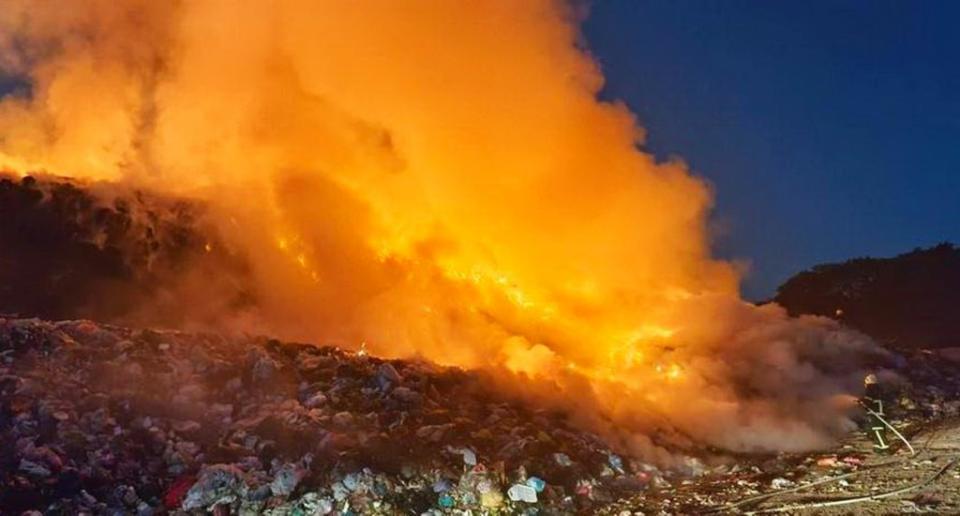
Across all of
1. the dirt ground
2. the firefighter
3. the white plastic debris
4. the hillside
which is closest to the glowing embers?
the white plastic debris

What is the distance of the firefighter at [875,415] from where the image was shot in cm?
1045

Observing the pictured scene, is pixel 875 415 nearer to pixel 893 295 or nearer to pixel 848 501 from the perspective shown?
pixel 848 501

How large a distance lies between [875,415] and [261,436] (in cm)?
898

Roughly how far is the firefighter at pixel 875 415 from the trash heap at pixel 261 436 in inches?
123

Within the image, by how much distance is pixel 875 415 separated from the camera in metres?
11.0

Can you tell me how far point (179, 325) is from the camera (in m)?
14.2

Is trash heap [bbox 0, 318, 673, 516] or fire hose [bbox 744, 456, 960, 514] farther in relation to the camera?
fire hose [bbox 744, 456, 960, 514]

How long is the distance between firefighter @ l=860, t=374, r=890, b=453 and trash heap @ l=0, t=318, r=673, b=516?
3.13 m

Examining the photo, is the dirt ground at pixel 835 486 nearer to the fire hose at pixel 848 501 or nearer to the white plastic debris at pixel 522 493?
the fire hose at pixel 848 501

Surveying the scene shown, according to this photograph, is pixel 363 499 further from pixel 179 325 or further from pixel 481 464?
pixel 179 325

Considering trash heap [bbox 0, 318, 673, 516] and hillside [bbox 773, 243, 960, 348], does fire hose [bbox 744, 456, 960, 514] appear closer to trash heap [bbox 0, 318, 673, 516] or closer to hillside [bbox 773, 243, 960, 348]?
trash heap [bbox 0, 318, 673, 516]

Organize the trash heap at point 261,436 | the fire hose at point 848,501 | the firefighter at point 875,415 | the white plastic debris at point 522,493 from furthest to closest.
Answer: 1. the firefighter at point 875,415
2. the white plastic debris at point 522,493
3. the fire hose at point 848,501
4. the trash heap at point 261,436

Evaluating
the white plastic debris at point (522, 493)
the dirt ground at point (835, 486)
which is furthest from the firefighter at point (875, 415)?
the white plastic debris at point (522, 493)

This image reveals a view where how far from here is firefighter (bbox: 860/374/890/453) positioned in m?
10.5
